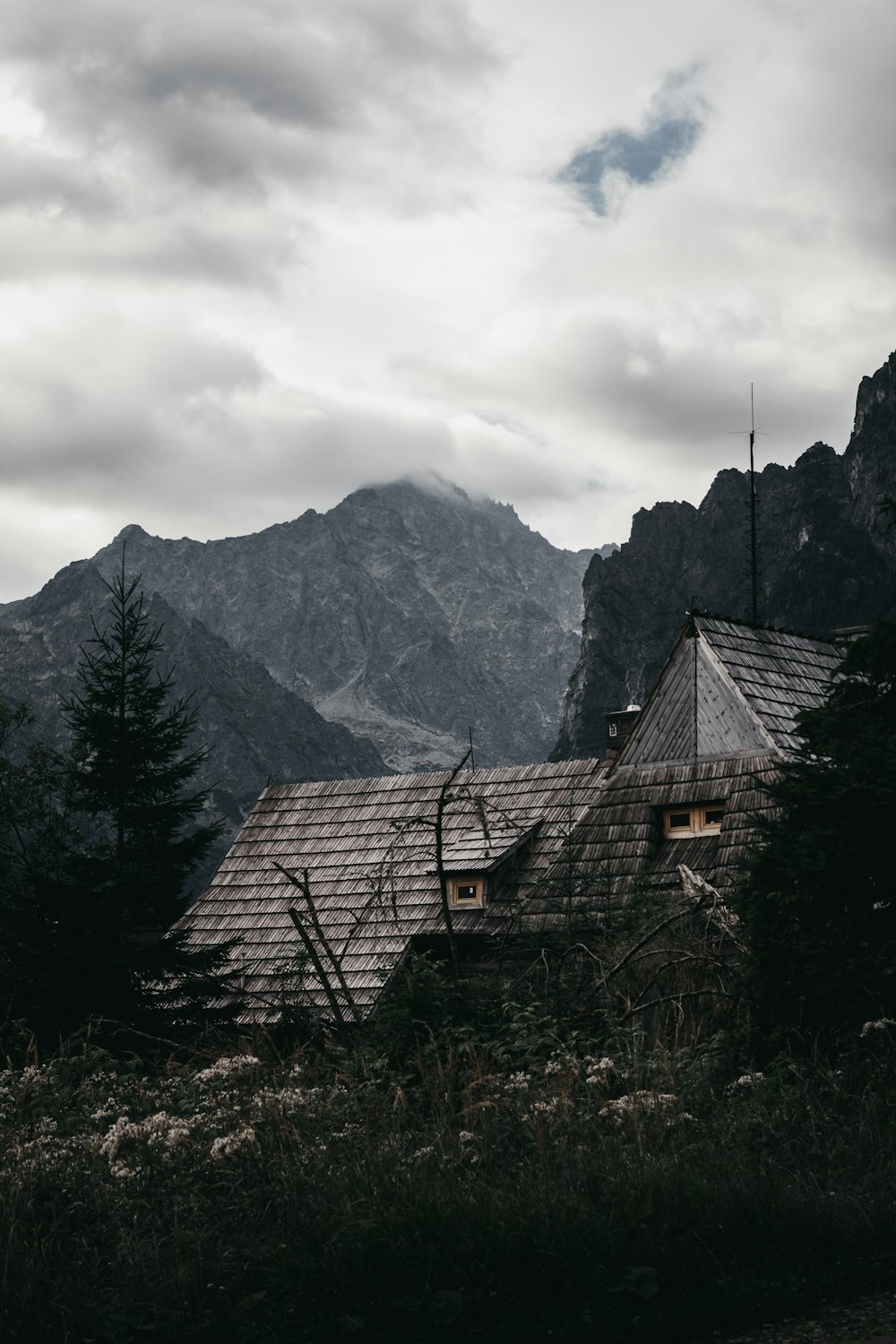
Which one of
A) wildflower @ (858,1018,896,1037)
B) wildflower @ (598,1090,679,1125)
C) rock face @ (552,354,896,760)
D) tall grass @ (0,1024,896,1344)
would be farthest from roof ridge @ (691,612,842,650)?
rock face @ (552,354,896,760)

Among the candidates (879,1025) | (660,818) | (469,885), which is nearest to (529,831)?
(469,885)

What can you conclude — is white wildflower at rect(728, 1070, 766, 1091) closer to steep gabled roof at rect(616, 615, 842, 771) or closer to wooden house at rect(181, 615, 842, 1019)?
wooden house at rect(181, 615, 842, 1019)

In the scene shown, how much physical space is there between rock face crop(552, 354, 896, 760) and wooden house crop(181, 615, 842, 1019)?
110 m

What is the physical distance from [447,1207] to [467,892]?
1695 cm

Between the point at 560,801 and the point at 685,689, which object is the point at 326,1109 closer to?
the point at 685,689

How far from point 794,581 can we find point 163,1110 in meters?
150

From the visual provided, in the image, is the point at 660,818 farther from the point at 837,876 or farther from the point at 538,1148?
the point at 538,1148

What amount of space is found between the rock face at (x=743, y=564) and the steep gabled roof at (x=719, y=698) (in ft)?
365

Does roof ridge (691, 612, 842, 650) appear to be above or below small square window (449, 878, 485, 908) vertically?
above

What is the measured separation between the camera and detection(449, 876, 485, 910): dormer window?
2306 centimetres

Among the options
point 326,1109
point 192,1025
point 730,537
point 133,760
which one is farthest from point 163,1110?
point 730,537

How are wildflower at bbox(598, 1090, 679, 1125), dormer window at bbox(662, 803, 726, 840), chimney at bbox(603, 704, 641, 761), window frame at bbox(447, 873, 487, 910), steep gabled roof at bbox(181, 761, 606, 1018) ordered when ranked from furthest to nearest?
chimney at bbox(603, 704, 641, 761) < window frame at bbox(447, 873, 487, 910) < steep gabled roof at bbox(181, 761, 606, 1018) < dormer window at bbox(662, 803, 726, 840) < wildflower at bbox(598, 1090, 679, 1125)

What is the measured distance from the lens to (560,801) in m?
25.4

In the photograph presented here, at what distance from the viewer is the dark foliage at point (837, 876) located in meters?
9.34
